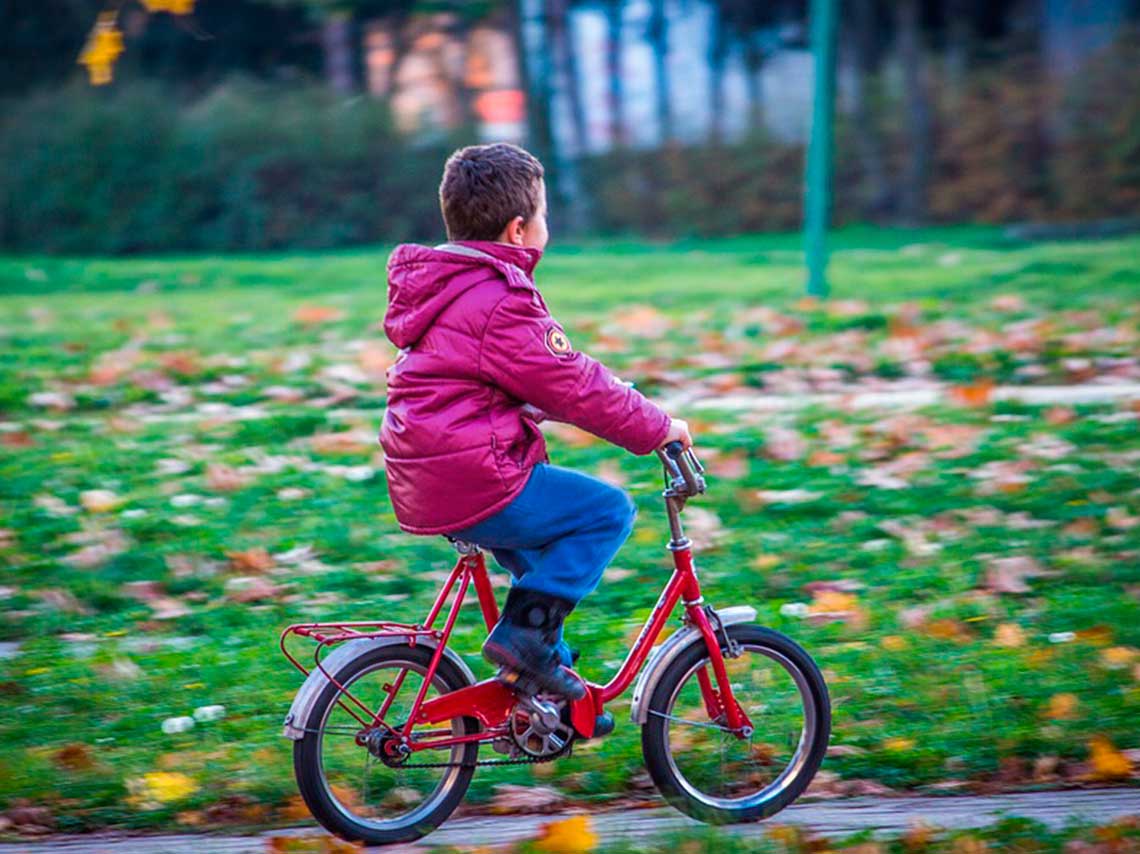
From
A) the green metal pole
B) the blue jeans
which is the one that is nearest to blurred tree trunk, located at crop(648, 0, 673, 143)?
the green metal pole

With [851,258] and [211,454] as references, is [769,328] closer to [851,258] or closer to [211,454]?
[211,454]

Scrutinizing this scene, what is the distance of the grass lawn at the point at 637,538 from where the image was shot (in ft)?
14.2

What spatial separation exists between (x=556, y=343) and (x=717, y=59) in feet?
63.8

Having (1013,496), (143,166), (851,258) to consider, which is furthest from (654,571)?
(143,166)

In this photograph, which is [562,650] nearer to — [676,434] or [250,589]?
[676,434]

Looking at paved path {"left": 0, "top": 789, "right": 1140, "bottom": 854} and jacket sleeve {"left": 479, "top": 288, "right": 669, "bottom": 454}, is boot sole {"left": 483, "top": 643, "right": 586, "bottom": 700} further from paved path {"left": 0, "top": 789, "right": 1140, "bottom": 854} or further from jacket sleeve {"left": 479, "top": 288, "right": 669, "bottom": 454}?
jacket sleeve {"left": 479, "top": 288, "right": 669, "bottom": 454}

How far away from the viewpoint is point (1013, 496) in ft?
21.0

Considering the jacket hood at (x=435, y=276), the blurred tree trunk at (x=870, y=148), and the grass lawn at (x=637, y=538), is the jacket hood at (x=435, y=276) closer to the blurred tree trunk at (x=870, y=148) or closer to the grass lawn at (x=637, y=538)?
the grass lawn at (x=637, y=538)

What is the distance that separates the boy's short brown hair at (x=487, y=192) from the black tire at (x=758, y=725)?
3.85ft

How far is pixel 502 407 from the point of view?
3613 millimetres

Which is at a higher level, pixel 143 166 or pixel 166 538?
pixel 166 538

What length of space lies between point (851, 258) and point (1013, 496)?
9.36 m

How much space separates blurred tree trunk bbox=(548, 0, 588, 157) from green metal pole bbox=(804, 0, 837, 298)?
32.9 ft

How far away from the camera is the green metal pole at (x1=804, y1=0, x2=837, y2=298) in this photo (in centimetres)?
1122
